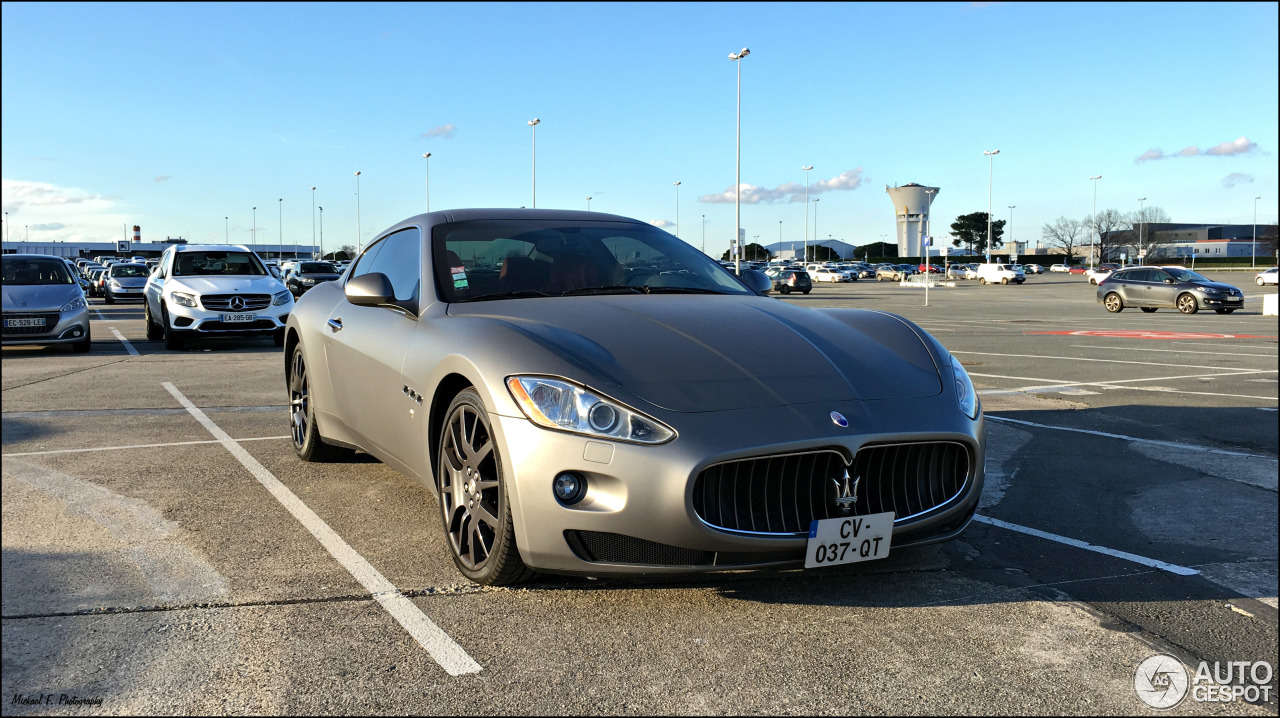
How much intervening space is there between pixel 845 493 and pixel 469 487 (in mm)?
1443

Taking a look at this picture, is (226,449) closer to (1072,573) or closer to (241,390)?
(241,390)

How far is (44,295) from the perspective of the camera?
13820mm

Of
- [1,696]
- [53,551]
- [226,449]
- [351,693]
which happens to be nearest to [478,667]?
[351,693]

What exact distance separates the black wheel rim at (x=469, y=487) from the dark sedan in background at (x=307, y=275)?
35498 mm

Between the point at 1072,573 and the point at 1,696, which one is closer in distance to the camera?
the point at 1,696

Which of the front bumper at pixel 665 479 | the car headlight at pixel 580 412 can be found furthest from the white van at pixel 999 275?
the car headlight at pixel 580 412

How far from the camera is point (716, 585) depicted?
387 centimetres

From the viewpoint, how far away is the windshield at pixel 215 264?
15859 mm

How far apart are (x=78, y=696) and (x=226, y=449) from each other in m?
4.09

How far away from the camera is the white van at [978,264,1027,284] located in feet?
230

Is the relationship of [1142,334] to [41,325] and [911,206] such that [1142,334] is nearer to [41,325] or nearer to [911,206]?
[41,325]

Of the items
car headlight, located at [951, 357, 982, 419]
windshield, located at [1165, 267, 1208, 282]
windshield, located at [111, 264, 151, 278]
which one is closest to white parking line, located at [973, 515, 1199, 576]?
car headlight, located at [951, 357, 982, 419]

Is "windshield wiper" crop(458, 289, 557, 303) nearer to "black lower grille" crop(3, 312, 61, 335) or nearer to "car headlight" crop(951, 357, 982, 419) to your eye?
"car headlight" crop(951, 357, 982, 419)

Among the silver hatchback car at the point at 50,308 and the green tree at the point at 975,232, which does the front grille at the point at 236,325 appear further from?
the green tree at the point at 975,232
